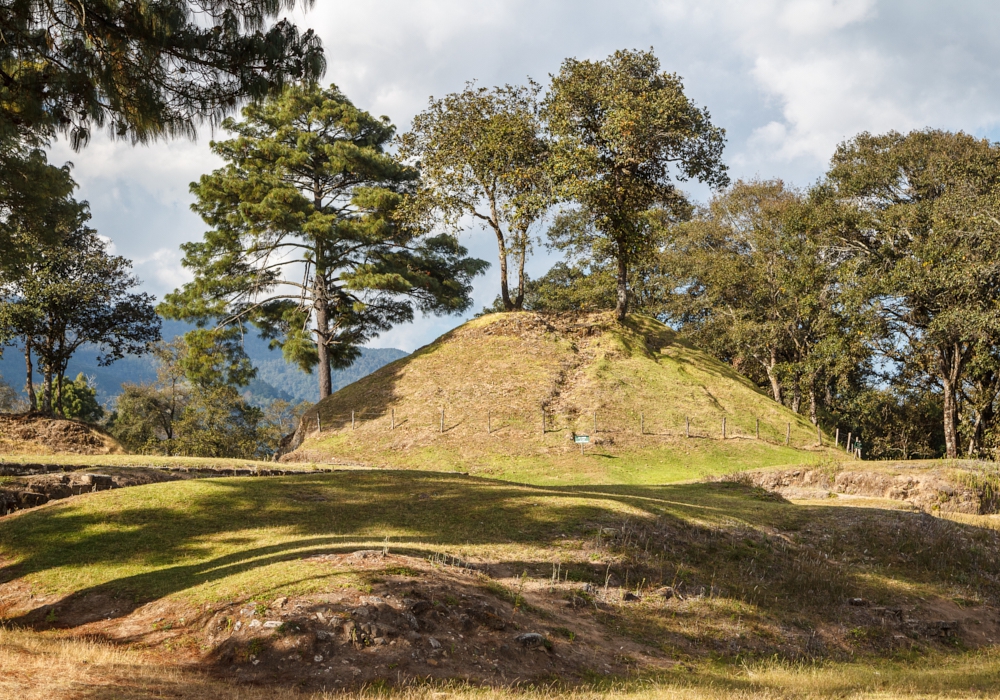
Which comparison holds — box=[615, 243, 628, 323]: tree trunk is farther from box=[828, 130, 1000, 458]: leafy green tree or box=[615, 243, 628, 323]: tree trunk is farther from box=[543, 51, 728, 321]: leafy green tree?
box=[828, 130, 1000, 458]: leafy green tree

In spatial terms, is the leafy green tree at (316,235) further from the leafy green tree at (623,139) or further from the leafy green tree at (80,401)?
the leafy green tree at (80,401)

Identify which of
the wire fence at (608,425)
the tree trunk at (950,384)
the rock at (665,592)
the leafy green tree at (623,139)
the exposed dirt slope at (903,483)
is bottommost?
the rock at (665,592)

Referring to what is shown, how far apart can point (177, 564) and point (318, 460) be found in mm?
19456

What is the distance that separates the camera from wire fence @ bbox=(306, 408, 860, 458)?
32031mm

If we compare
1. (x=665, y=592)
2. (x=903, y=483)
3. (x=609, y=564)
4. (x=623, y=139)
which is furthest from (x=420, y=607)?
(x=623, y=139)

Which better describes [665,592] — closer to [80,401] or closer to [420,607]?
[420,607]

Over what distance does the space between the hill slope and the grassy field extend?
1100cm

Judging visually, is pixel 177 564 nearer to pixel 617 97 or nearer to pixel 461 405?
pixel 461 405

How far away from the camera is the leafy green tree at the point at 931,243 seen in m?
29.5

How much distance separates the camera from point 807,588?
45.4 ft

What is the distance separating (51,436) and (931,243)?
41711mm

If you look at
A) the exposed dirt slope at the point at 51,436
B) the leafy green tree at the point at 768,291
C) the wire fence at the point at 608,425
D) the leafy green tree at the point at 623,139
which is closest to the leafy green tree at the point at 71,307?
the exposed dirt slope at the point at 51,436

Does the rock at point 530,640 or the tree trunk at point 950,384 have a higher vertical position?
the tree trunk at point 950,384

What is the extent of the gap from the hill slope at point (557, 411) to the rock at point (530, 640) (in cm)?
1770
